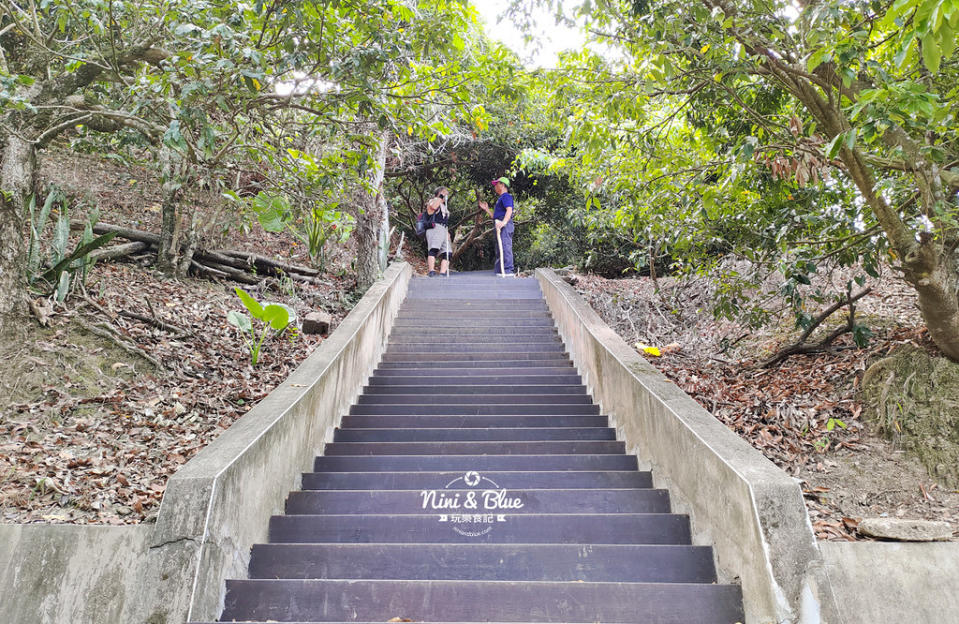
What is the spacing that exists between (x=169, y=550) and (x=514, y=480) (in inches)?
83.3

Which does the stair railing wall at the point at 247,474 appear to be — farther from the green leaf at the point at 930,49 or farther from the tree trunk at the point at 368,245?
the tree trunk at the point at 368,245

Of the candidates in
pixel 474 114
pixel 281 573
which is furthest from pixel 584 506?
pixel 474 114

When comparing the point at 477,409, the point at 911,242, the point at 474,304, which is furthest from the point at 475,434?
Result: the point at 474,304

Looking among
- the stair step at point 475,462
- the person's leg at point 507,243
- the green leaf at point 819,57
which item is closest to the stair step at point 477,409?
the stair step at point 475,462

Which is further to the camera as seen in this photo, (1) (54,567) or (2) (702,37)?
(2) (702,37)

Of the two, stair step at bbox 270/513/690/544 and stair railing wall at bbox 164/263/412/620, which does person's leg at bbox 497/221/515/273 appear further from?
stair step at bbox 270/513/690/544

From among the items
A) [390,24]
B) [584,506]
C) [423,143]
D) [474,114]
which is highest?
[423,143]

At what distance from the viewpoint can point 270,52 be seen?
4.79 m

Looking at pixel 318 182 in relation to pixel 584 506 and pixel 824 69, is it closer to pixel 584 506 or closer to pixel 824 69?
pixel 584 506

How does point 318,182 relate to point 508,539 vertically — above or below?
above

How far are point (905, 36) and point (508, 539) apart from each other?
2956 mm

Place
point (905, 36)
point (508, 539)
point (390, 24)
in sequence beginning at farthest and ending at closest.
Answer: point (390, 24), point (508, 539), point (905, 36)

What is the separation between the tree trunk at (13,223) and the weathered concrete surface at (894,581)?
20.2 ft

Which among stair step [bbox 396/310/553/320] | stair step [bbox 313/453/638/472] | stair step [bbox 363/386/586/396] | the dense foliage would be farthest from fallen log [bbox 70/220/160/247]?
stair step [bbox 313/453/638/472]
